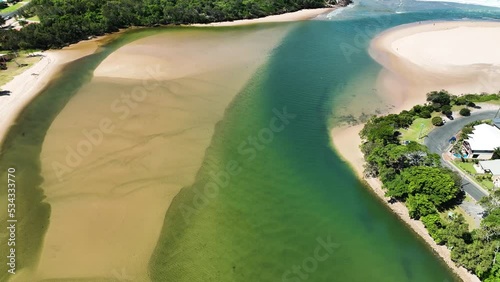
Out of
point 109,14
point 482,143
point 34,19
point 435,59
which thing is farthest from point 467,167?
point 34,19

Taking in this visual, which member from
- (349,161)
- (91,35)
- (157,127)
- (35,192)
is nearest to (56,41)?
(91,35)

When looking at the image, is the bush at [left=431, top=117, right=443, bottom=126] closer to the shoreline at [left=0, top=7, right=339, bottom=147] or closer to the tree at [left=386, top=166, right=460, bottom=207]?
the tree at [left=386, top=166, right=460, bottom=207]

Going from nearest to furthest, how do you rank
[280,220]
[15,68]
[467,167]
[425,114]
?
[280,220], [467,167], [425,114], [15,68]

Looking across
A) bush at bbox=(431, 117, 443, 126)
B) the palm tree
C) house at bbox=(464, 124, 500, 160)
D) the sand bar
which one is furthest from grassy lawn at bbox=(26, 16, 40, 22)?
the palm tree

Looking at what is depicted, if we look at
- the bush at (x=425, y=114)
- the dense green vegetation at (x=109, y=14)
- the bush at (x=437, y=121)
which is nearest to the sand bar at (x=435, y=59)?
the bush at (x=425, y=114)

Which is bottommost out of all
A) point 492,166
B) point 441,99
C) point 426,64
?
point 426,64

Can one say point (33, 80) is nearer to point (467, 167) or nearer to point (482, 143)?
point (467, 167)

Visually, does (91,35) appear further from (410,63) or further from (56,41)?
(410,63)
